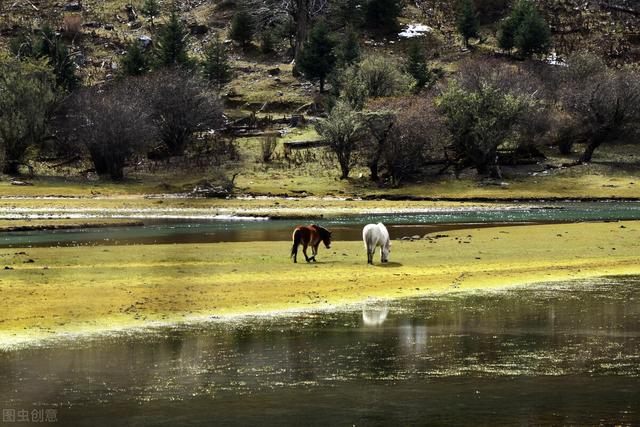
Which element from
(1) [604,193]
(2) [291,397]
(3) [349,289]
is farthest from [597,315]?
(1) [604,193]

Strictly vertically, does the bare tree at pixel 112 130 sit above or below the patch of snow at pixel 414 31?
below

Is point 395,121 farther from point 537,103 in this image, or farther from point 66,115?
point 66,115

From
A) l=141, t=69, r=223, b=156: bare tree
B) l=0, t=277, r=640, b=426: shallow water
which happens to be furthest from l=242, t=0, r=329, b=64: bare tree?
l=0, t=277, r=640, b=426: shallow water

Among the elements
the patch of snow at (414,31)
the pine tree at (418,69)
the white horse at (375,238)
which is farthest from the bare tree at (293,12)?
the white horse at (375,238)

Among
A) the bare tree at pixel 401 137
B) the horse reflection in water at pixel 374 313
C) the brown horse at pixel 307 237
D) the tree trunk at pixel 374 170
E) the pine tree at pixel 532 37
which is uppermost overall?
the pine tree at pixel 532 37

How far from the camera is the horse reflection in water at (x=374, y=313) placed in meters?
19.0

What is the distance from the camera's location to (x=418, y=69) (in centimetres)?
8512

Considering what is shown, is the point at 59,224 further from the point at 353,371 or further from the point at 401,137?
the point at 401,137

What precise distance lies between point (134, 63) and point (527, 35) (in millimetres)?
38046

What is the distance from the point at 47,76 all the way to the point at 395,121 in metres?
26.1

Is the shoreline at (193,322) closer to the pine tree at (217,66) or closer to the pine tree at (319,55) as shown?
the pine tree at (319,55)

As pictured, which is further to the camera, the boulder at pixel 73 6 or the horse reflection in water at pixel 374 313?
the boulder at pixel 73 6

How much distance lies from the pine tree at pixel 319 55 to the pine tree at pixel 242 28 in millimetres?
18115

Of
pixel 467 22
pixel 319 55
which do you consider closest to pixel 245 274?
pixel 319 55
